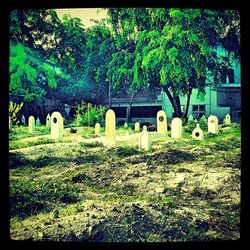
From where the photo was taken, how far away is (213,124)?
131 inches

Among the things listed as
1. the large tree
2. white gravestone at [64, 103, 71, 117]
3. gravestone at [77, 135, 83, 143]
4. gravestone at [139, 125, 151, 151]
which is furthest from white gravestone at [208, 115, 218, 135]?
white gravestone at [64, 103, 71, 117]

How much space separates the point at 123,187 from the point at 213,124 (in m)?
1.20

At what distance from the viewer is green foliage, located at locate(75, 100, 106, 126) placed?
3.31 meters

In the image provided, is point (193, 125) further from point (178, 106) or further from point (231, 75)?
point (231, 75)

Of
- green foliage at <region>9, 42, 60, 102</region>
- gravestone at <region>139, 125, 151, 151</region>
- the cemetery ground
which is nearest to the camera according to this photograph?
the cemetery ground

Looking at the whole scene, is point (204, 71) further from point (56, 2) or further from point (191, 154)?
point (56, 2)

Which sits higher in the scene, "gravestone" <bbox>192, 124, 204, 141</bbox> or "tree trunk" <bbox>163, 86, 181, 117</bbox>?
"tree trunk" <bbox>163, 86, 181, 117</bbox>

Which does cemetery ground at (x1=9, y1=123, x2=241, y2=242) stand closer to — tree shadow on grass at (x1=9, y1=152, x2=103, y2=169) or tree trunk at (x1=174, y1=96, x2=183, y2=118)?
tree shadow on grass at (x1=9, y1=152, x2=103, y2=169)

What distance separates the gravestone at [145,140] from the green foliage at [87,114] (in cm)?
47

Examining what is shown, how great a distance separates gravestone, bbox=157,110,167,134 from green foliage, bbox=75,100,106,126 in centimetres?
61

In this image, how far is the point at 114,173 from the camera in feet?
10.5

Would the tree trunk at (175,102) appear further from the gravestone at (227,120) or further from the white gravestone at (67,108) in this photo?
the white gravestone at (67,108)
